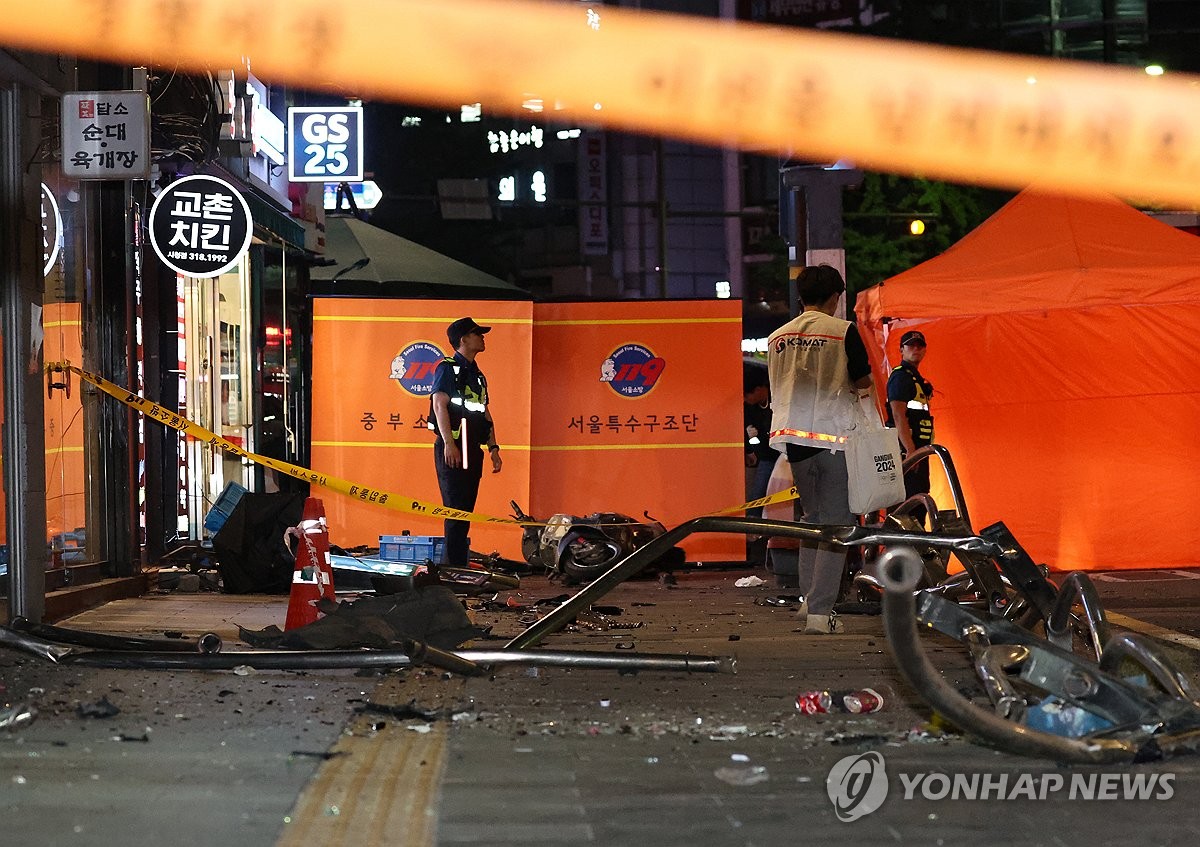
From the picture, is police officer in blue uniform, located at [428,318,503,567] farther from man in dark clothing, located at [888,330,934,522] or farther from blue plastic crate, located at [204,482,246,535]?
man in dark clothing, located at [888,330,934,522]

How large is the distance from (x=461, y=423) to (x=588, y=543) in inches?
57.3

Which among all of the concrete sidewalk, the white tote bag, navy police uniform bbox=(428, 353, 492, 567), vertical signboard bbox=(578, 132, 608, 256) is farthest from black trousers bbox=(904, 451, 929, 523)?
vertical signboard bbox=(578, 132, 608, 256)

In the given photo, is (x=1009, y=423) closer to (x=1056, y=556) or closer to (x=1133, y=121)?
(x=1056, y=556)

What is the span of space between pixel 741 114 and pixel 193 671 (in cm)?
2816

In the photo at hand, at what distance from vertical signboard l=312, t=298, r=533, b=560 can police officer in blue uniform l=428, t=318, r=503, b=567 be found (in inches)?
71.7

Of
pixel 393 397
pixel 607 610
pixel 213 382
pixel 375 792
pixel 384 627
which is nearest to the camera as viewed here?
pixel 375 792

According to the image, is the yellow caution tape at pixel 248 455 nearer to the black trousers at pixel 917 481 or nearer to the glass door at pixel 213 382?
the glass door at pixel 213 382

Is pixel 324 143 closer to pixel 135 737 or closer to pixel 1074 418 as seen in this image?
pixel 1074 418

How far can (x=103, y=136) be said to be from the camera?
9.65 meters

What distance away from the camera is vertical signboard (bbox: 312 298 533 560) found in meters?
14.2

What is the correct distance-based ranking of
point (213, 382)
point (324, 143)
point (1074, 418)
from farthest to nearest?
point (324, 143) < point (213, 382) < point (1074, 418)

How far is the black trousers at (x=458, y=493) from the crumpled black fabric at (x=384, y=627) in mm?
4350

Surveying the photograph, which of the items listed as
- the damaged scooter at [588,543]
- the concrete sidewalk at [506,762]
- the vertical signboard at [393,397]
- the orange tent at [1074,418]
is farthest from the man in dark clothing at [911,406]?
the concrete sidewalk at [506,762]

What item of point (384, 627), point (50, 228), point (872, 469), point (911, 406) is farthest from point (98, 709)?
point (911, 406)
